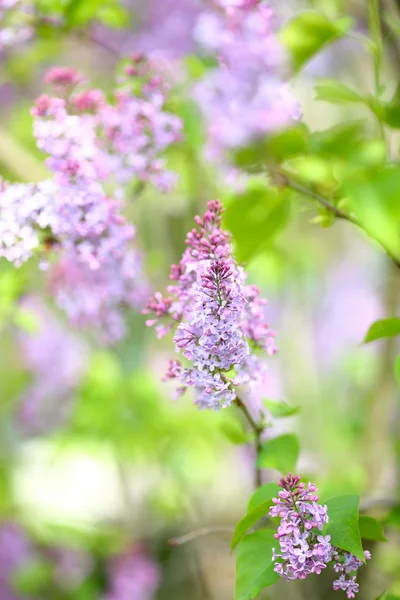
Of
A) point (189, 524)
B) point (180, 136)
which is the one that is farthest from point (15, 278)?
point (189, 524)

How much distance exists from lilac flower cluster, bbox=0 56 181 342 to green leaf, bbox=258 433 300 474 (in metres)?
0.26

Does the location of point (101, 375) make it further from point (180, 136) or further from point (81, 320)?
point (180, 136)

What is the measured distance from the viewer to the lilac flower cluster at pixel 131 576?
1.58 metres

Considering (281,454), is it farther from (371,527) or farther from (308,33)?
(308,33)

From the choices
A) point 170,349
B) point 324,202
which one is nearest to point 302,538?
point 324,202

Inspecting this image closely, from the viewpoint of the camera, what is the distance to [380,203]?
524mm

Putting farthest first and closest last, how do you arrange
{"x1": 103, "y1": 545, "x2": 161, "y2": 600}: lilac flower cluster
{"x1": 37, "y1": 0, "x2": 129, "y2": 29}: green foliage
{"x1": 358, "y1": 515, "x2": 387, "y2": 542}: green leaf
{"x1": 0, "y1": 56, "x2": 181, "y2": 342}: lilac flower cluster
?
{"x1": 103, "y1": 545, "x2": 161, "y2": 600}: lilac flower cluster
{"x1": 37, "y1": 0, "x2": 129, "y2": 29}: green foliage
{"x1": 0, "y1": 56, "x2": 181, "y2": 342}: lilac flower cluster
{"x1": 358, "y1": 515, "x2": 387, "y2": 542}: green leaf

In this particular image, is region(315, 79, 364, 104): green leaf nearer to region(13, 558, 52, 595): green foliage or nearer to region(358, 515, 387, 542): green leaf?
region(358, 515, 387, 542): green leaf

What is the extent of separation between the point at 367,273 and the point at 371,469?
1697 millimetres

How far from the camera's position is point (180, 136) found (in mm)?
933

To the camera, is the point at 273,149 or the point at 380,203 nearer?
the point at 380,203

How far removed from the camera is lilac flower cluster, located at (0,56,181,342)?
0.74 meters

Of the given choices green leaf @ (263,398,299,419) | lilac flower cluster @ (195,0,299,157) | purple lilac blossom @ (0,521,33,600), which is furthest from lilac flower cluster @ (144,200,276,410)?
purple lilac blossom @ (0,521,33,600)

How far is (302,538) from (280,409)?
0.18 metres
